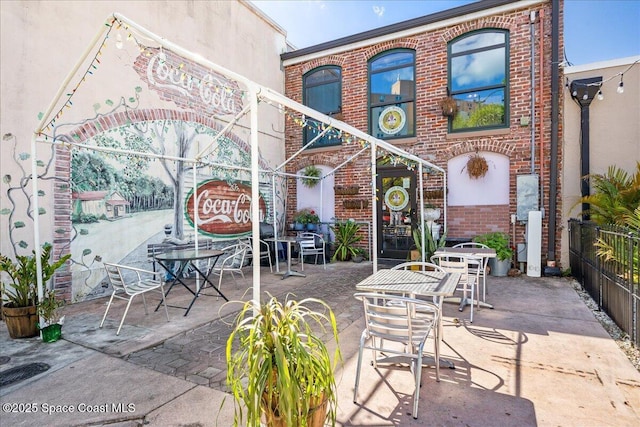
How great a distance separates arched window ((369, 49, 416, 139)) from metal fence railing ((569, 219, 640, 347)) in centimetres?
401

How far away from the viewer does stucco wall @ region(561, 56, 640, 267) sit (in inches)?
244

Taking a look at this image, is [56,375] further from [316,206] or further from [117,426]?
→ [316,206]

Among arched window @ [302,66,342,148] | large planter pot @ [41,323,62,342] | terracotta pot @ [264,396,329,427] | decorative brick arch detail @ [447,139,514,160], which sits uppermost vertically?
arched window @ [302,66,342,148]

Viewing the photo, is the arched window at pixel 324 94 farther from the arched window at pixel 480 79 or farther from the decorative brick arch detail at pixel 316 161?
the arched window at pixel 480 79

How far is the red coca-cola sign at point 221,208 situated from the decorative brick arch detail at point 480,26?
5243 mm

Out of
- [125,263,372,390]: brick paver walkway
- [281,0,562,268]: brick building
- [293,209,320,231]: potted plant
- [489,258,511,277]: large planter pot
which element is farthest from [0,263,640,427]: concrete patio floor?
[293,209,320,231]: potted plant

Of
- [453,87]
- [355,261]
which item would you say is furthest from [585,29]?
[355,261]

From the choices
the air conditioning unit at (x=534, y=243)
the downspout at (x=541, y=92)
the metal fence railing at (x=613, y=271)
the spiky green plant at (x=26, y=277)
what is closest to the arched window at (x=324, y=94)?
the downspout at (x=541, y=92)

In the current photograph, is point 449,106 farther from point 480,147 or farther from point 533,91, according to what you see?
point 533,91

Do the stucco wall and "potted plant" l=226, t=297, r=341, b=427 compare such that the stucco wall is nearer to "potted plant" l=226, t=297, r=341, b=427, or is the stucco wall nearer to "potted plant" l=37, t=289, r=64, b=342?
"potted plant" l=226, t=297, r=341, b=427

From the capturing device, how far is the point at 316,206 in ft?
29.5

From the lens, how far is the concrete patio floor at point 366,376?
2.24 metres

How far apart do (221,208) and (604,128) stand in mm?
7385

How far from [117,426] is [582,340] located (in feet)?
13.0
